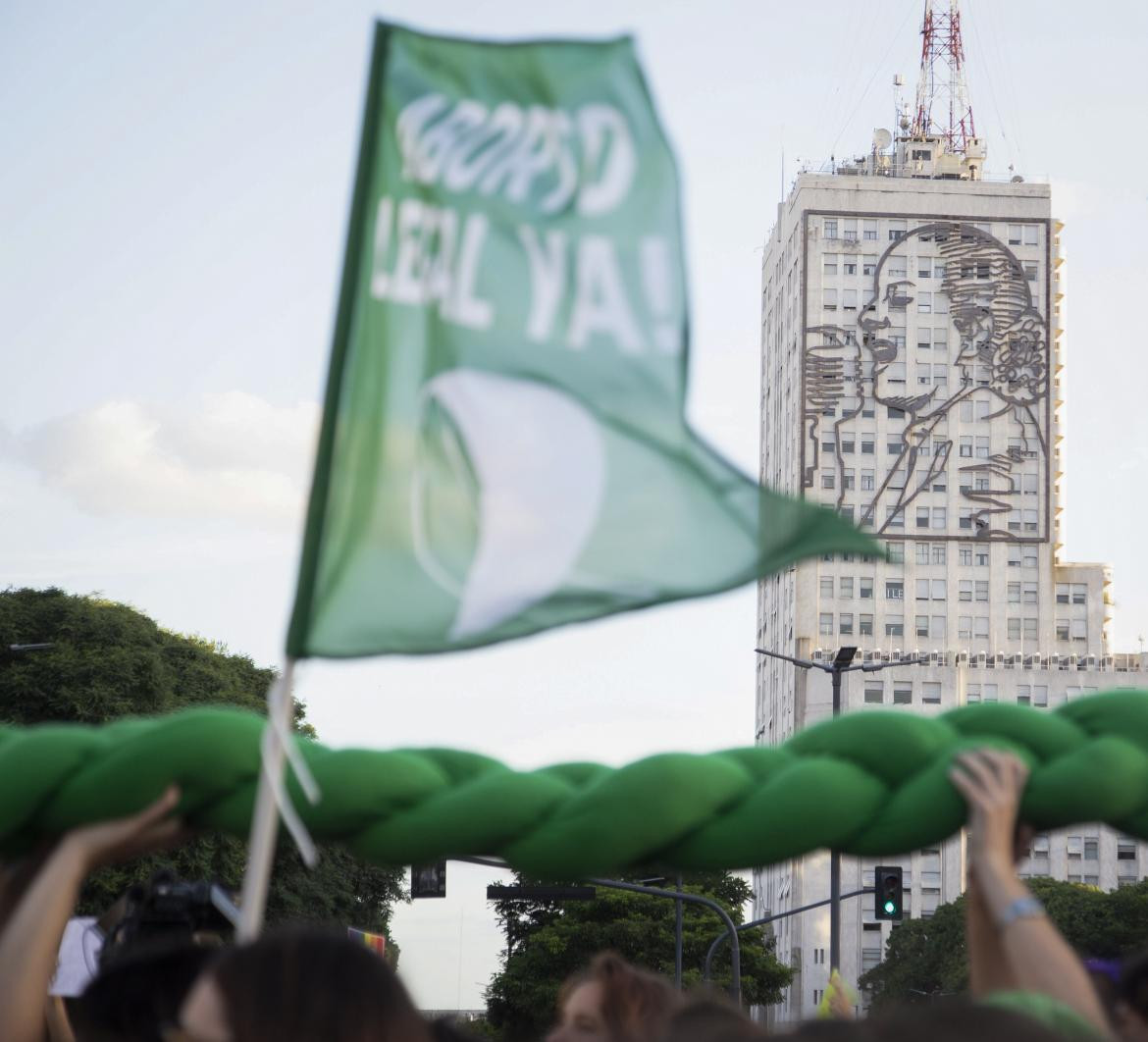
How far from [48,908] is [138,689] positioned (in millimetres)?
40765

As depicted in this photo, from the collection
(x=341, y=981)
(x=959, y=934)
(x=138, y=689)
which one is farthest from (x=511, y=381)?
(x=959, y=934)

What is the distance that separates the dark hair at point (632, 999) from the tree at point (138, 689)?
108ft

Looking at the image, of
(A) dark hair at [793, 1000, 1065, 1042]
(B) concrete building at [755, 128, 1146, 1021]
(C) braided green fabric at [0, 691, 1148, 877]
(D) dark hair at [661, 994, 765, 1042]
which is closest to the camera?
(A) dark hair at [793, 1000, 1065, 1042]

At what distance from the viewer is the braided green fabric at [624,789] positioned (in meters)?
3.32

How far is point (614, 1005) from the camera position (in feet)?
13.6

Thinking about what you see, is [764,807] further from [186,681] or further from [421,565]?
[186,681]

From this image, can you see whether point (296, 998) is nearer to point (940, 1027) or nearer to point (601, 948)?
point (940, 1027)

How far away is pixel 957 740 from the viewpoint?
3484mm

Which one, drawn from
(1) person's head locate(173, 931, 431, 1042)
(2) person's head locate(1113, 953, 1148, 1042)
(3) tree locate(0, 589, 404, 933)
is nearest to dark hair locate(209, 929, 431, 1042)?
(1) person's head locate(173, 931, 431, 1042)

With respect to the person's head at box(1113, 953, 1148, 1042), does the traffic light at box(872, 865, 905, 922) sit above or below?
below

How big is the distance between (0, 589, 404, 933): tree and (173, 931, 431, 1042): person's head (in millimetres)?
33947

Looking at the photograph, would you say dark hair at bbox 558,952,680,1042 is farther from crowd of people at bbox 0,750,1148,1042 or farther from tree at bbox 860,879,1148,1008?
tree at bbox 860,879,1148,1008

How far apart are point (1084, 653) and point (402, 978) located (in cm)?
10553

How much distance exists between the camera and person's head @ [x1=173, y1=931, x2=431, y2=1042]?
288cm
